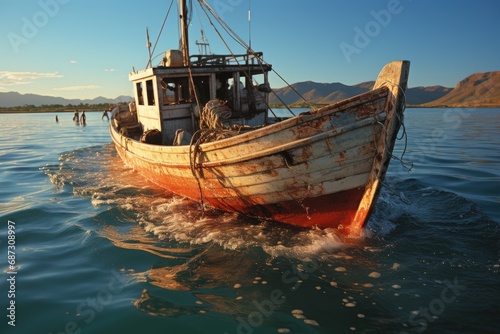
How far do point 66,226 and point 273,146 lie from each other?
4911 mm

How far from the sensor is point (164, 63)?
10.3 meters

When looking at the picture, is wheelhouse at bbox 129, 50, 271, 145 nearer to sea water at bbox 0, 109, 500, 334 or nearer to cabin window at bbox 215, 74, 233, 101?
cabin window at bbox 215, 74, 233, 101

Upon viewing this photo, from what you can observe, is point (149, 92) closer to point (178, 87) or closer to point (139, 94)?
point (178, 87)

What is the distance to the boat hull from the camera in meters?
4.75

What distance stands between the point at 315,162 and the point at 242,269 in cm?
208

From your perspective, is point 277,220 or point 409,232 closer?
point 409,232

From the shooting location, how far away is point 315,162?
16.9 ft

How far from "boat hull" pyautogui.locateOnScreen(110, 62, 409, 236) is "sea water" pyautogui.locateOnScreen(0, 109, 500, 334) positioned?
0.41 m

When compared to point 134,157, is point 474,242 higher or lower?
lower

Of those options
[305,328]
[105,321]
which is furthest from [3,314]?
[305,328]

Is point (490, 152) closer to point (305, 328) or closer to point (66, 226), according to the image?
point (305, 328)

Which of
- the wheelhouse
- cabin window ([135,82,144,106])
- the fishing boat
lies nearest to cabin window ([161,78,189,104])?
the wheelhouse

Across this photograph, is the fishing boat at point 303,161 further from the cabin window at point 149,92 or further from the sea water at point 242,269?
the cabin window at point 149,92

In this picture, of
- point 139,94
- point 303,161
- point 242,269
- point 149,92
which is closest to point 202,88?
point 149,92
